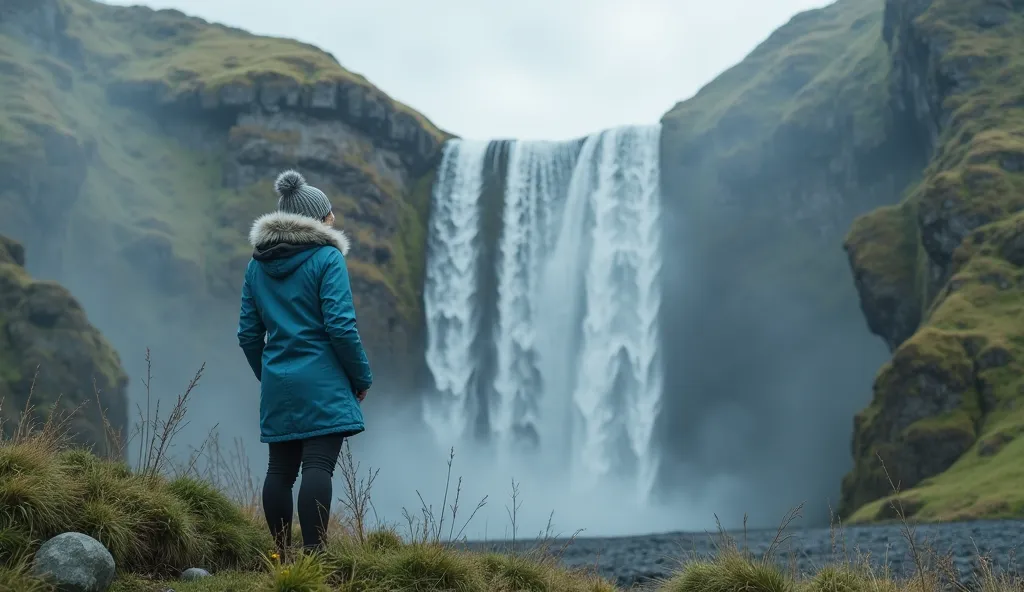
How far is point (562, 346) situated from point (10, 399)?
117 ft

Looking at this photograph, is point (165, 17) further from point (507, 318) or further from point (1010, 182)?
point (1010, 182)

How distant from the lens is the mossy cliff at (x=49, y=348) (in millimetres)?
42469

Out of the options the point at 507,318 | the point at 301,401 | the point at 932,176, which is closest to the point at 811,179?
the point at 932,176

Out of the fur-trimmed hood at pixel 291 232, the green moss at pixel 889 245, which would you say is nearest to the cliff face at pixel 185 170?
the green moss at pixel 889 245

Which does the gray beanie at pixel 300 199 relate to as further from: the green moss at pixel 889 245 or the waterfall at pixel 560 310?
the waterfall at pixel 560 310

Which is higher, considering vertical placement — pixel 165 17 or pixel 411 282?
pixel 165 17

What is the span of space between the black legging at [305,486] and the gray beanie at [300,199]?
1886mm

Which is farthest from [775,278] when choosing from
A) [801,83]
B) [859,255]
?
[801,83]

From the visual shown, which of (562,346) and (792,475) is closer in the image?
(792,475)

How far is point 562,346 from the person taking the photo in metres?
64.9

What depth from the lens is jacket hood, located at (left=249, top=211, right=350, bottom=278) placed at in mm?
7121

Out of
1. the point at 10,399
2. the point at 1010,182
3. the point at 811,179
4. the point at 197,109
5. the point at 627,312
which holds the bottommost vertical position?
the point at 10,399

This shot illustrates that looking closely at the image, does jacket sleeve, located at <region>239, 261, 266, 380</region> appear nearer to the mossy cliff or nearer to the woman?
the woman

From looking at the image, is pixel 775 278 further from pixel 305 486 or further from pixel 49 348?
pixel 305 486
